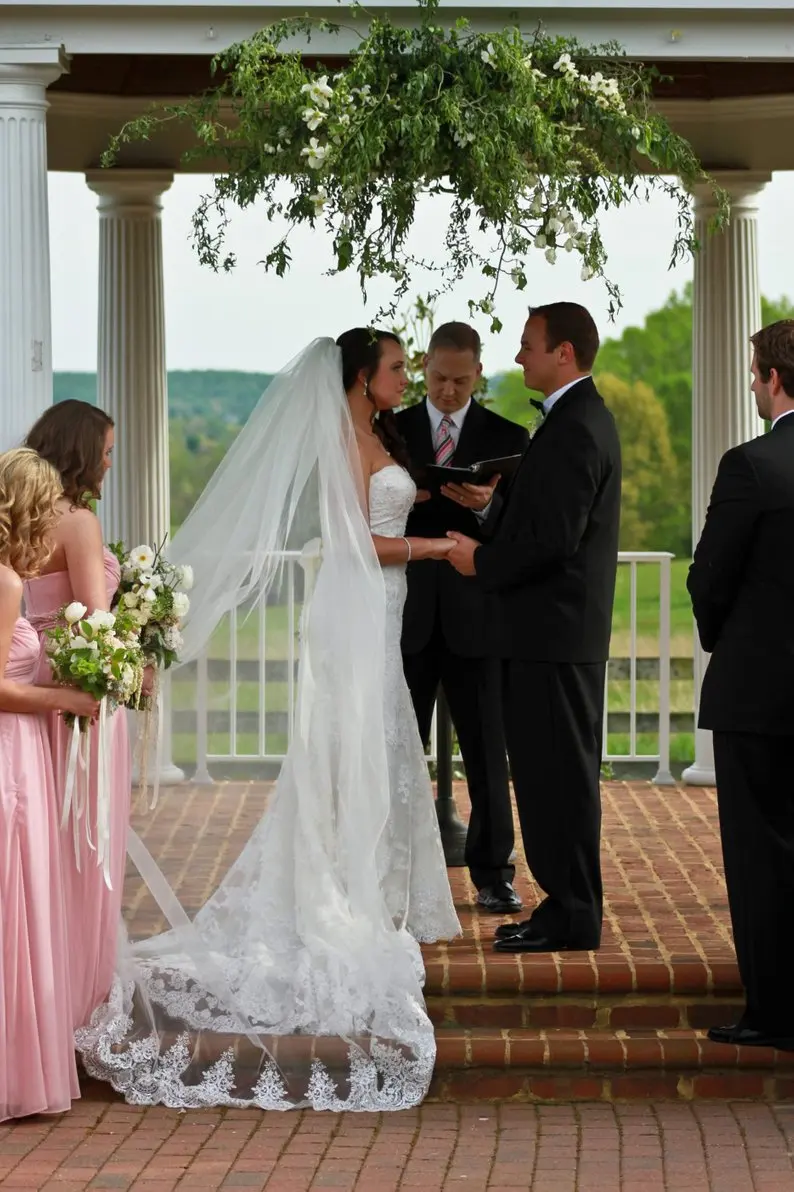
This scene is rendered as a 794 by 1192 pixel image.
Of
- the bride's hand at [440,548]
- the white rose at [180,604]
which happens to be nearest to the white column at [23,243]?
the white rose at [180,604]

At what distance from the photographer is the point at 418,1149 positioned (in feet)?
15.4

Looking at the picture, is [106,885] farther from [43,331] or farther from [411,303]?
[411,303]

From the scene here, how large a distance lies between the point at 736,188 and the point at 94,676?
488cm

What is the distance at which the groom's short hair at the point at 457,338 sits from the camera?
245 inches

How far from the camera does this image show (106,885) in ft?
17.0

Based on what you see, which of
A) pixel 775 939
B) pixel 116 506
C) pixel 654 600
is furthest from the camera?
pixel 654 600

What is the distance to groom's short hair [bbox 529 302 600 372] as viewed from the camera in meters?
Result: 5.53

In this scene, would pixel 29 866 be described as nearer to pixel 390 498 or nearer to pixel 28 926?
pixel 28 926

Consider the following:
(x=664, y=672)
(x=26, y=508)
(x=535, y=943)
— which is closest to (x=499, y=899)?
(x=535, y=943)

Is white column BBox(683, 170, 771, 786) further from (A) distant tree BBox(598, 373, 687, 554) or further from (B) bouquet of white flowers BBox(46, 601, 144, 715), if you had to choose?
(A) distant tree BBox(598, 373, 687, 554)

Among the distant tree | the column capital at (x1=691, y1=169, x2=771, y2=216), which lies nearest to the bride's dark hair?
the column capital at (x1=691, y1=169, x2=771, y2=216)

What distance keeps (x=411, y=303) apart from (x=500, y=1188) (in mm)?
4281

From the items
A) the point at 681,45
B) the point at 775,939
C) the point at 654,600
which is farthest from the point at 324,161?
the point at 654,600

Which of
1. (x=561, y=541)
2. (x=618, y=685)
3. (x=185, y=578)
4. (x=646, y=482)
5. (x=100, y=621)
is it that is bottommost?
(x=618, y=685)
